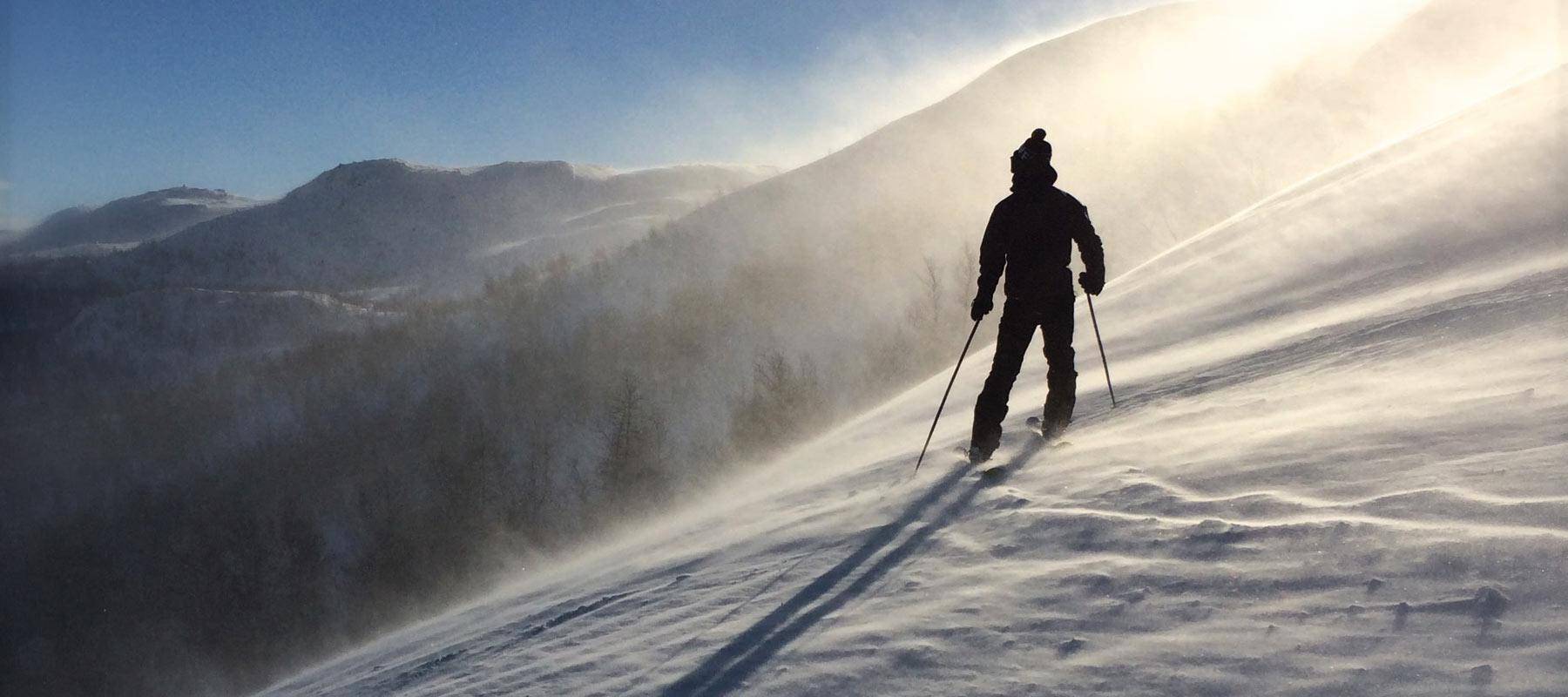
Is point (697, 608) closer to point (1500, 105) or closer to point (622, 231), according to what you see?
point (1500, 105)

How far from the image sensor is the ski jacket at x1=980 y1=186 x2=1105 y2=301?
6.83 meters

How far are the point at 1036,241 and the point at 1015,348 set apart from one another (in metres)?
0.87

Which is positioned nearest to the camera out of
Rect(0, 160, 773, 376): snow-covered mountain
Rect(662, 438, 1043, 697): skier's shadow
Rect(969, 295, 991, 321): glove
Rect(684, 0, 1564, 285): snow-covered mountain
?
Rect(662, 438, 1043, 697): skier's shadow

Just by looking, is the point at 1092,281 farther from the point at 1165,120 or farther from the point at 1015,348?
the point at 1165,120

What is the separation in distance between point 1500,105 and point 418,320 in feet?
218

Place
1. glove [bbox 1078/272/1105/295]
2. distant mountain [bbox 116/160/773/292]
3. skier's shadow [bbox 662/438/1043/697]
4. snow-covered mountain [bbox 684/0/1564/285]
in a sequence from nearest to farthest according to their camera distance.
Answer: skier's shadow [bbox 662/438/1043/697] → glove [bbox 1078/272/1105/295] → snow-covered mountain [bbox 684/0/1564/285] → distant mountain [bbox 116/160/773/292]

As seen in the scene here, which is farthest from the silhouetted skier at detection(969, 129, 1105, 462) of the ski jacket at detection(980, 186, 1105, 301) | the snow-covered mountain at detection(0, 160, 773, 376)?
the snow-covered mountain at detection(0, 160, 773, 376)

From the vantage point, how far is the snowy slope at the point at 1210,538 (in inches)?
129

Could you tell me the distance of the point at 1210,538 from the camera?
428cm

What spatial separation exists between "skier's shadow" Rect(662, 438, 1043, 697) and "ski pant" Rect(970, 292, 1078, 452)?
16.1 inches

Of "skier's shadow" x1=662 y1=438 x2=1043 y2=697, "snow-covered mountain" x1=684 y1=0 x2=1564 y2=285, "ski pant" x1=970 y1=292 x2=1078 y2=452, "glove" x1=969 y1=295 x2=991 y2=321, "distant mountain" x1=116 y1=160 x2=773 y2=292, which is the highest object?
"distant mountain" x1=116 y1=160 x2=773 y2=292

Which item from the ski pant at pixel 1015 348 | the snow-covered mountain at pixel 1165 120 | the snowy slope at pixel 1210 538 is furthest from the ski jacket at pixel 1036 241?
the snow-covered mountain at pixel 1165 120

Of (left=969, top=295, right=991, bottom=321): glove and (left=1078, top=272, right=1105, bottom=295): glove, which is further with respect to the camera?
(left=1078, top=272, right=1105, bottom=295): glove

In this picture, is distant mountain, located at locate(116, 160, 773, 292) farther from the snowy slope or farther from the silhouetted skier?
the silhouetted skier
